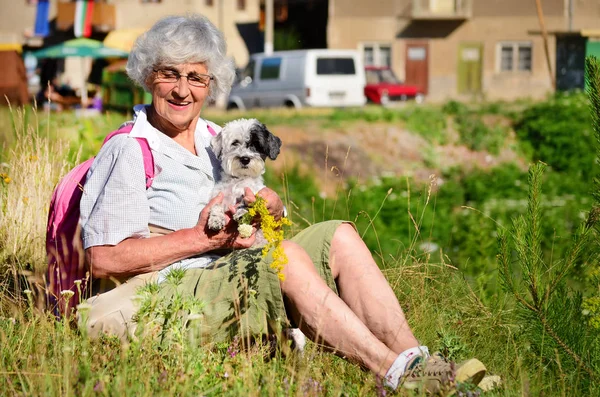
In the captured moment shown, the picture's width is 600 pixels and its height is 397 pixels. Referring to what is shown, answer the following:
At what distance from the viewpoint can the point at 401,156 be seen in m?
18.0

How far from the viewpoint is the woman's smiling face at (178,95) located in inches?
156

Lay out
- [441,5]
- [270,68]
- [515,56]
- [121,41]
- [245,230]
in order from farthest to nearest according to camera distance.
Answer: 1. [441,5]
2. [515,56]
3. [121,41]
4. [270,68]
5. [245,230]

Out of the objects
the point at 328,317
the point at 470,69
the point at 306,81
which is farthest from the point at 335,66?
the point at 328,317

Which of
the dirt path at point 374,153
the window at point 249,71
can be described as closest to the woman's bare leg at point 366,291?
the dirt path at point 374,153

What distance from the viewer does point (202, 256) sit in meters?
3.82

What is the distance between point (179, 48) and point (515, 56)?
30.6m

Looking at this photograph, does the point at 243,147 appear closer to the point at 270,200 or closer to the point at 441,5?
the point at 270,200

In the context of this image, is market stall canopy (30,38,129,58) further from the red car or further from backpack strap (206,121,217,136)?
backpack strap (206,121,217,136)

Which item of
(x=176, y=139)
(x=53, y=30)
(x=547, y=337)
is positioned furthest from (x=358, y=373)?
(x=53, y=30)

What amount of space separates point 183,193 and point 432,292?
1.52 metres

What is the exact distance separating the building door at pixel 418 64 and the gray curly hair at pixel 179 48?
98.2ft

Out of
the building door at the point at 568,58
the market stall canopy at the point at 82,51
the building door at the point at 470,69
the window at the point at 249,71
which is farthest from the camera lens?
the building door at the point at 470,69

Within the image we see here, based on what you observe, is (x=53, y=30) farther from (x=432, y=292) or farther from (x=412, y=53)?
(x=432, y=292)

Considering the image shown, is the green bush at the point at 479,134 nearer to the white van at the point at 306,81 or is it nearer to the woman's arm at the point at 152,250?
the white van at the point at 306,81
